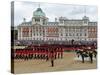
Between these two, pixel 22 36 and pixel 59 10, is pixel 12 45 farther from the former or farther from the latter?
pixel 59 10

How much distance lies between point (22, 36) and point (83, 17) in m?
0.66

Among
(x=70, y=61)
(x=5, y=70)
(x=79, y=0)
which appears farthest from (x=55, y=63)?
(x=79, y=0)

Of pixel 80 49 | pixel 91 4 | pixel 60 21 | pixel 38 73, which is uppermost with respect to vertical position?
pixel 91 4

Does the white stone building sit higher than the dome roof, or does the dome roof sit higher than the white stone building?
the dome roof

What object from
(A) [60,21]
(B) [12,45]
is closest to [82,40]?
(A) [60,21]

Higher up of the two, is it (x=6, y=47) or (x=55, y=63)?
(x=6, y=47)

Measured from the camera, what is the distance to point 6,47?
7.08 ft

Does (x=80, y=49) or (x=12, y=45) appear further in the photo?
(x=80, y=49)

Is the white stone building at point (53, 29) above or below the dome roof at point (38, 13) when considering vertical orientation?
below

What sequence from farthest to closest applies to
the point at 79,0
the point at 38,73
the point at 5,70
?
the point at 79,0, the point at 38,73, the point at 5,70

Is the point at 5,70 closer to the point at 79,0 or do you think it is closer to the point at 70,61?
the point at 70,61

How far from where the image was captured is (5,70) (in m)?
2.15

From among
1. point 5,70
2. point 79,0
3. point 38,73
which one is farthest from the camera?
point 79,0

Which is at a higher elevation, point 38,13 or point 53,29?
point 38,13
